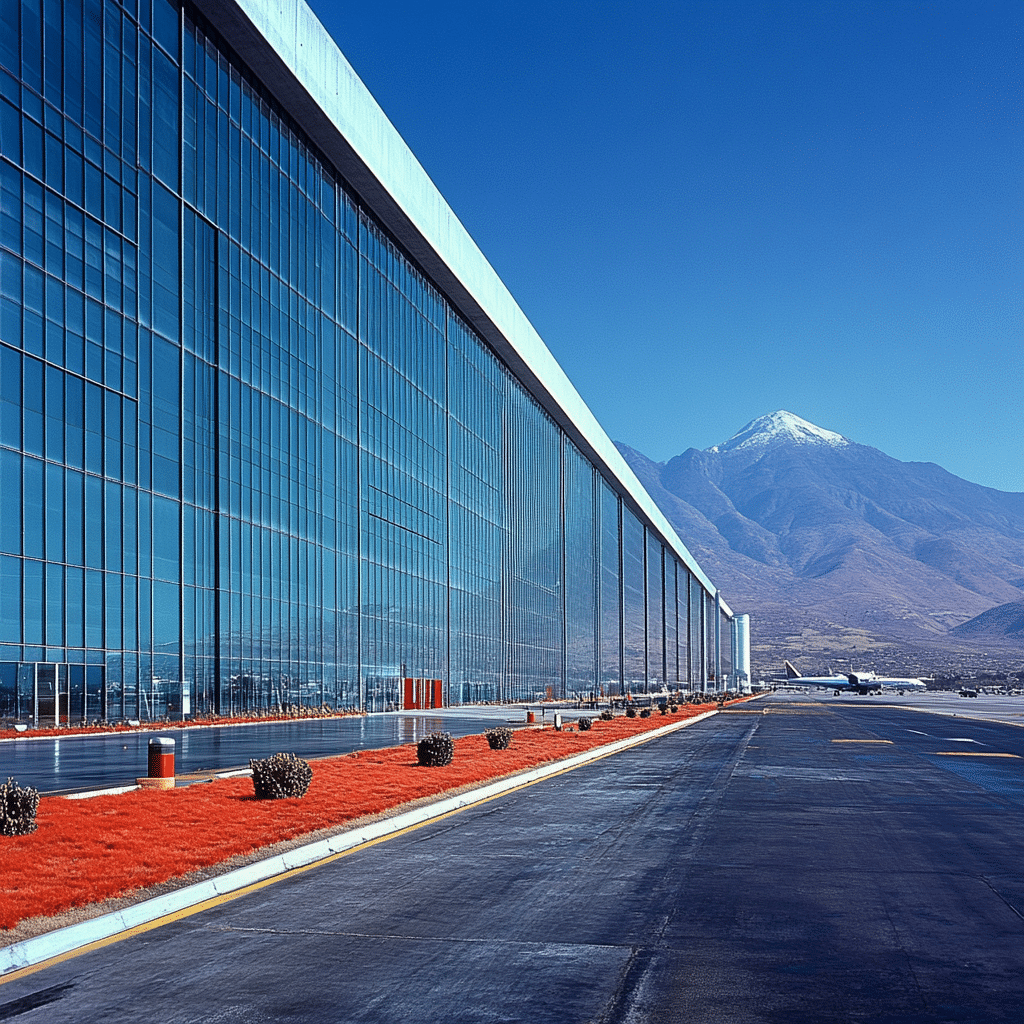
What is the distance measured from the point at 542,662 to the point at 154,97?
62.0 m

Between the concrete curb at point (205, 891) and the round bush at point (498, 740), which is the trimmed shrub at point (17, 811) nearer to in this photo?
the concrete curb at point (205, 891)

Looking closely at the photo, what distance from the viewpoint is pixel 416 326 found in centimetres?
6569

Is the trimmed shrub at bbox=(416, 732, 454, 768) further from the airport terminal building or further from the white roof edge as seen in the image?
the white roof edge

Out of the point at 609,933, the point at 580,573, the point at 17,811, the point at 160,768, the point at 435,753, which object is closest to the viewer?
the point at 609,933

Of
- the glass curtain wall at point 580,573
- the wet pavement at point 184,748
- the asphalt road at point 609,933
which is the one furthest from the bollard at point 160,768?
the glass curtain wall at point 580,573

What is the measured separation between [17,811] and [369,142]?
46176 mm

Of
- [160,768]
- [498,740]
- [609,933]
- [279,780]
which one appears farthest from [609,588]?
[609,933]

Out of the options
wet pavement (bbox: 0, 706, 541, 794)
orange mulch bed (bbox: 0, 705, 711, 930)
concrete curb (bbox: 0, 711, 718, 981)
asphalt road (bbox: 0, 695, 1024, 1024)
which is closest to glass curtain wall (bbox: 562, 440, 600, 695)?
wet pavement (bbox: 0, 706, 541, 794)

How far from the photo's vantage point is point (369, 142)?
2126 inches

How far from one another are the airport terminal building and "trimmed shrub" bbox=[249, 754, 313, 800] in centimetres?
2032

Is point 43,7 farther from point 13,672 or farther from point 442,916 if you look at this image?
point 442,916

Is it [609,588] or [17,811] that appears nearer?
[17,811]

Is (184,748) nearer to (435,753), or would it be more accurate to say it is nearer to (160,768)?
(435,753)

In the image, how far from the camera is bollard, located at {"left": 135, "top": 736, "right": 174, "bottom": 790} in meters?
17.0
